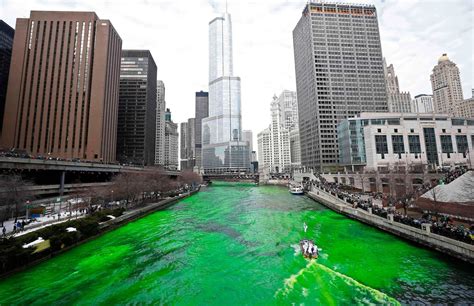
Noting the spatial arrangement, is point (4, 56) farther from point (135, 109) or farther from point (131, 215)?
point (131, 215)

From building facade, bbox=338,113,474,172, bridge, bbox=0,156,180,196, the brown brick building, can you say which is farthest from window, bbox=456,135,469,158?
the brown brick building

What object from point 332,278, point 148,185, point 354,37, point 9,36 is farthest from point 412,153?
point 9,36

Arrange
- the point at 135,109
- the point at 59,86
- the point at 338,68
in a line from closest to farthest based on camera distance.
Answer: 1. the point at 59,86
2. the point at 338,68
3. the point at 135,109

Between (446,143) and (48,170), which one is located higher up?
(446,143)

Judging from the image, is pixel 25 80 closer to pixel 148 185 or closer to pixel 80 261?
pixel 148 185

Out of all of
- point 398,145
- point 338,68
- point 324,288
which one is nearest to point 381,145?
point 398,145

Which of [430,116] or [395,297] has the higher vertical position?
[430,116]

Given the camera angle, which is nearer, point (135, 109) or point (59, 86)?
point (59, 86)
